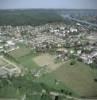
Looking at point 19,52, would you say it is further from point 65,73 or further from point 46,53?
point 65,73

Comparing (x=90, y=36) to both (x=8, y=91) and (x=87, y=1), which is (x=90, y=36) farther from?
(x=8, y=91)

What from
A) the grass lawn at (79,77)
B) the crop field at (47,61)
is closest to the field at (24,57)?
the crop field at (47,61)

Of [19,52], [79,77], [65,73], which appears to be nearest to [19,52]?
[19,52]

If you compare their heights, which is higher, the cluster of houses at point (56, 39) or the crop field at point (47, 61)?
the cluster of houses at point (56, 39)

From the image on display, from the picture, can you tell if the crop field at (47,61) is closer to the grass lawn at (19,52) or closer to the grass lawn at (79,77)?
the grass lawn at (79,77)

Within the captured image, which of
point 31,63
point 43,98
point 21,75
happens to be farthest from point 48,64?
point 43,98

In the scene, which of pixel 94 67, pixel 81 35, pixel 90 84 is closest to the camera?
pixel 90 84

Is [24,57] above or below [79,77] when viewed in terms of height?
above
